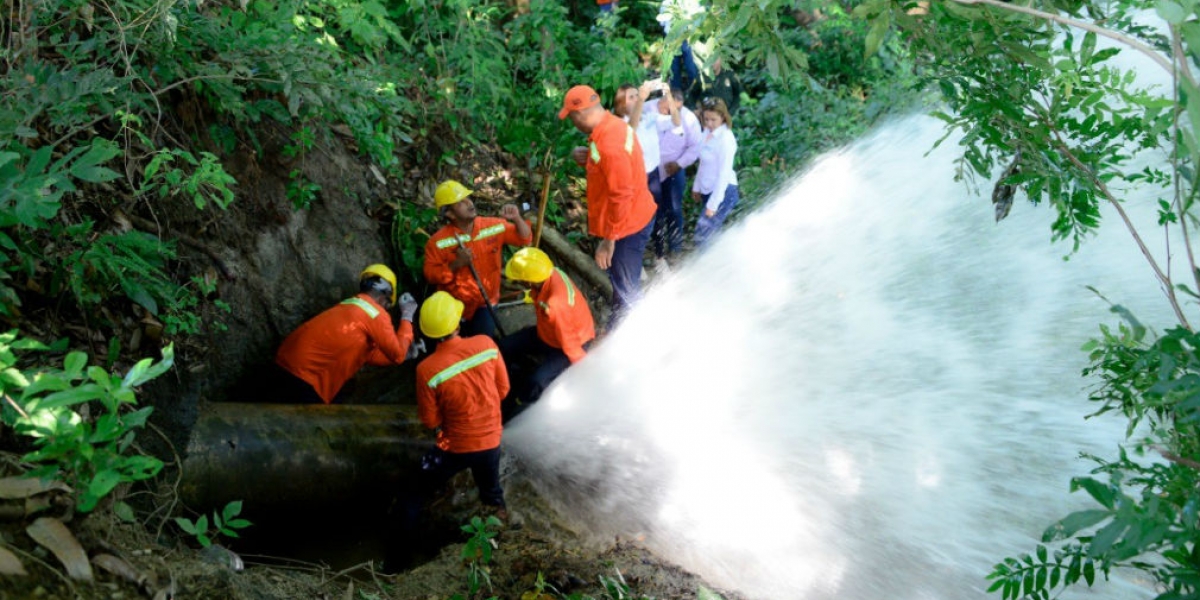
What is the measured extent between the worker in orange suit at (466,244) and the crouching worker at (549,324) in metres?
0.26

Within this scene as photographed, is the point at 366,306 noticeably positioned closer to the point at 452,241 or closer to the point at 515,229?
the point at 452,241

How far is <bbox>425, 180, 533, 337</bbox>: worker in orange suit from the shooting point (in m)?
7.25

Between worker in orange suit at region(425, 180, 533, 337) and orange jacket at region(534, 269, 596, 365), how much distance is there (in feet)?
1.67

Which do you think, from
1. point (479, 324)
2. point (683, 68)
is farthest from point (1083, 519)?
point (683, 68)

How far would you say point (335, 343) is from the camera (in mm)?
6605

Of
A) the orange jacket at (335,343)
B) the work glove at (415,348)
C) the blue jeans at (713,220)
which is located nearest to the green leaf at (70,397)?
the orange jacket at (335,343)

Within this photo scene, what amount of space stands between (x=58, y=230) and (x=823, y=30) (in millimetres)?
9371

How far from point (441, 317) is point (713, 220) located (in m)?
3.64

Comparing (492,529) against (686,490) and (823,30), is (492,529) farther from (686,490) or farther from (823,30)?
(823,30)

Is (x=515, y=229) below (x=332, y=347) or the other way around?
the other way around

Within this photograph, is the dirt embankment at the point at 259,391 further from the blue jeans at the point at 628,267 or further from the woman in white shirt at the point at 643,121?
the woman in white shirt at the point at 643,121

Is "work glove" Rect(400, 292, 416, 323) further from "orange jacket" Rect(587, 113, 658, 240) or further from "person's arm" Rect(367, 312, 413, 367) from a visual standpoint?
"orange jacket" Rect(587, 113, 658, 240)

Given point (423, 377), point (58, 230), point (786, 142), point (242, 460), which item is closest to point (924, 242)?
point (786, 142)

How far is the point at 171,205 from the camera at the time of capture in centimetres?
602
